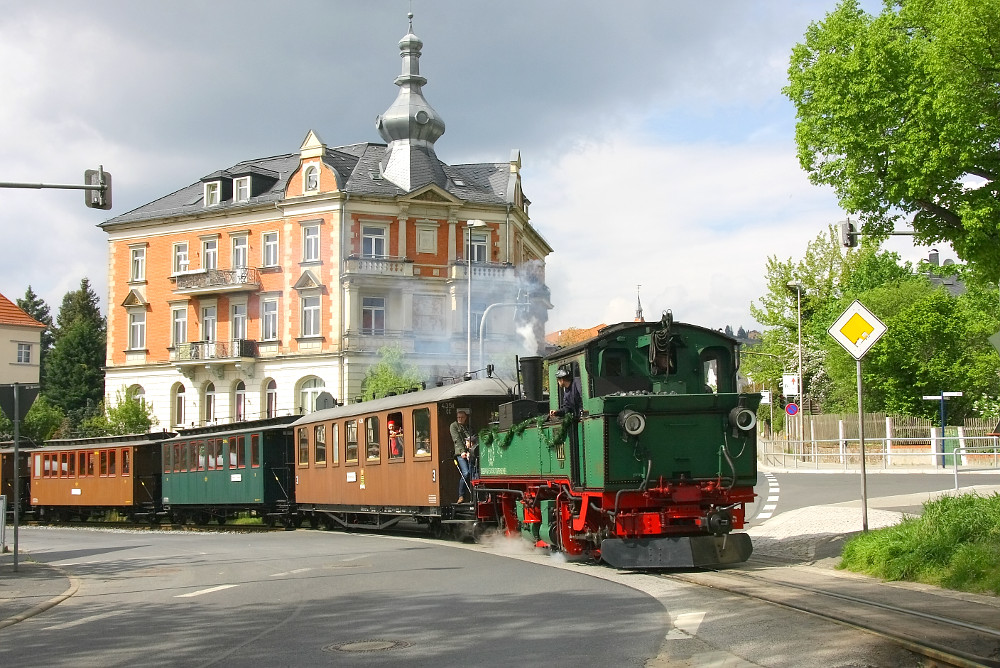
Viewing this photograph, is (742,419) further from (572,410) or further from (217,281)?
(217,281)

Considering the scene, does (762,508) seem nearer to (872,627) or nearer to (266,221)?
(872,627)

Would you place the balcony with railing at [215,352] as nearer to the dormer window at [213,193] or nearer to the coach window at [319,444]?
the dormer window at [213,193]

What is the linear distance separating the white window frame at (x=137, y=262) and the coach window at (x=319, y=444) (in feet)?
115

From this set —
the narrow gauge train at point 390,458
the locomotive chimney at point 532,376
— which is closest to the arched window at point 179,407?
the narrow gauge train at point 390,458

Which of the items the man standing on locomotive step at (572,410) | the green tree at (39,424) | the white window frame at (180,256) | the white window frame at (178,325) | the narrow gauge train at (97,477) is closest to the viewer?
the man standing on locomotive step at (572,410)

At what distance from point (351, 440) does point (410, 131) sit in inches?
1285

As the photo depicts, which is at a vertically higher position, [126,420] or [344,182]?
[344,182]

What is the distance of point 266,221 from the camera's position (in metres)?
52.3

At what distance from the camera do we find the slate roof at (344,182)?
5081 cm

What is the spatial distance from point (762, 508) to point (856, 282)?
1666 inches

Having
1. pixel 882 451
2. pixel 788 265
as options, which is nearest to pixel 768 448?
pixel 882 451

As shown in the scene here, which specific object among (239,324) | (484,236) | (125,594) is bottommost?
(125,594)

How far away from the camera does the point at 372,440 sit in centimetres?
2123

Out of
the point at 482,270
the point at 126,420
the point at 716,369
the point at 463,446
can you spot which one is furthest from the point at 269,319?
the point at 716,369
